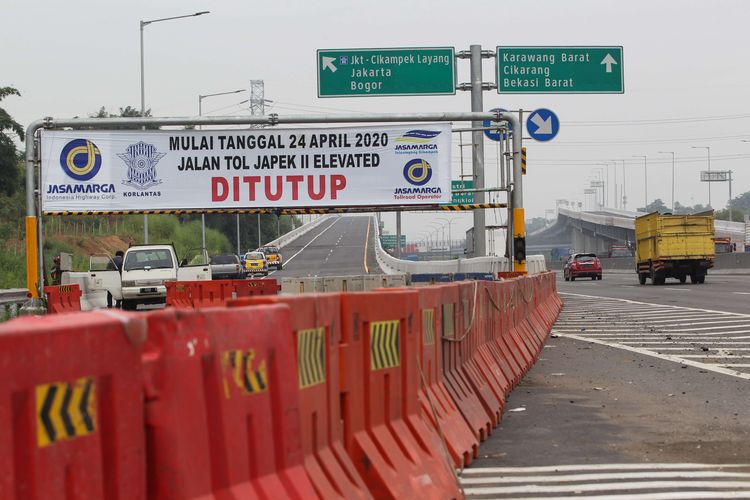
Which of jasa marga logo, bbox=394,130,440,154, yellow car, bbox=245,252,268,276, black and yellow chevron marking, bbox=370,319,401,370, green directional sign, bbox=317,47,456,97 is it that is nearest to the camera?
black and yellow chevron marking, bbox=370,319,401,370

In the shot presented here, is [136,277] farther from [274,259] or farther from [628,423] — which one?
[274,259]

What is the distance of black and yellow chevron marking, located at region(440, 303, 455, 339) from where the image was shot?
790 centimetres

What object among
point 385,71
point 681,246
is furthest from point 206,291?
point 681,246

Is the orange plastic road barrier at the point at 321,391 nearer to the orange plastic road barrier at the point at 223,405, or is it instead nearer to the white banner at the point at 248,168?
the orange plastic road barrier at the point at 223,405

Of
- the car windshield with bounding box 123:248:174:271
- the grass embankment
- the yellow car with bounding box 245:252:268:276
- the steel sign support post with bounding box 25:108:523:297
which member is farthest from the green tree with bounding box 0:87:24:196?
the steel sign support post with bounding box 25:108:523:297

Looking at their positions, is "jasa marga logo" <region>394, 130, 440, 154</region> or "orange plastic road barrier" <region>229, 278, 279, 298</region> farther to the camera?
"orange plastic road barrier" <region>229, 278, 279, 298</region>

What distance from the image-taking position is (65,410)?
9.82 feet

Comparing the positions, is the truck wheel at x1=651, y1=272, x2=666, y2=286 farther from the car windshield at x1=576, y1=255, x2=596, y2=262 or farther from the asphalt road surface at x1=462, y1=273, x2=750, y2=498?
the asphalt road surface at x1=462, y1=273, x2=750, y2=498

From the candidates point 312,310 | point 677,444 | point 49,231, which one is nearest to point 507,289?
point 677,444

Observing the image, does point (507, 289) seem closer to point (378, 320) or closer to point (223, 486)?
point (378, 320)

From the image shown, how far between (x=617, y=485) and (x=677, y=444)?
1.71 meters

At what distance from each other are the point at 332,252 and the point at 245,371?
97.6 meters

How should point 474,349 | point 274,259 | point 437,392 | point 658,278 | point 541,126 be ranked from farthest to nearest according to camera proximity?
point 274,259, point 658,278, point 541,126, point 474,349, point 437,392

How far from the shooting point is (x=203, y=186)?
942 inches
